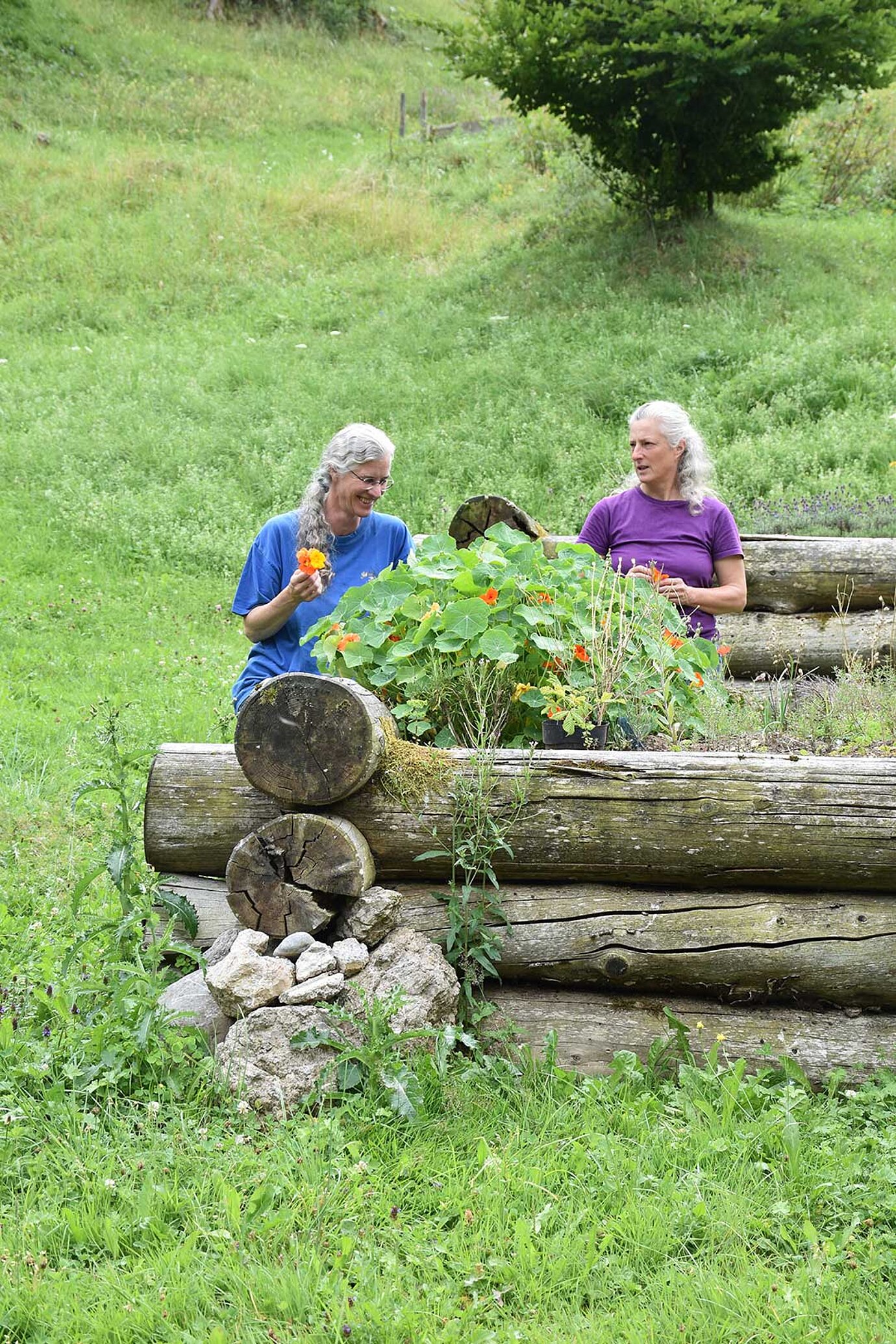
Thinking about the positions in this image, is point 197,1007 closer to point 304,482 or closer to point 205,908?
point 205,908

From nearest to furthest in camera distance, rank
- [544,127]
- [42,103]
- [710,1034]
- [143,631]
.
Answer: [710,1034]
[143,631]
[544,127]
[42,103]

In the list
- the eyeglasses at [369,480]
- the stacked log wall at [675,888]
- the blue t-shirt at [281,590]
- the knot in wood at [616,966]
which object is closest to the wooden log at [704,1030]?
the stacked log wall at [675,888]

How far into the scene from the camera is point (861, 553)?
5594mm

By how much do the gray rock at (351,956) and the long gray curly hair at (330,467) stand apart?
1.65m

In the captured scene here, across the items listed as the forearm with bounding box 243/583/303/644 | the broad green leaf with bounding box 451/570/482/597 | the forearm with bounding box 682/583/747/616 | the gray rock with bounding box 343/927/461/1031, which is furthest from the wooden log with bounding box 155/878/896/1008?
the forearm with bounding box 682/583/747/616

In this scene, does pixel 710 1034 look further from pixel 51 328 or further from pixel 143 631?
pixel 51 328

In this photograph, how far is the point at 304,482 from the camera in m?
9.75

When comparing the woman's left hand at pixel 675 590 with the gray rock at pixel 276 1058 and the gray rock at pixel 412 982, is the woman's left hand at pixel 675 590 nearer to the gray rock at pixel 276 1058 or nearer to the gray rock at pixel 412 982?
the gray rock at pixel 412 982

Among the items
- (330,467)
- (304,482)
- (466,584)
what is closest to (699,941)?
(466,584)

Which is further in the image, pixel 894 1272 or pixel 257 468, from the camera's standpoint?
pixel 257 468

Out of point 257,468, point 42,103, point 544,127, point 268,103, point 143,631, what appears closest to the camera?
point 143,631

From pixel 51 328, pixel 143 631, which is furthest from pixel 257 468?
pixel 51 328

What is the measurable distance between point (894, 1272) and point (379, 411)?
941 centimetres

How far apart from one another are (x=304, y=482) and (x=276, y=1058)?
24.3 feet
